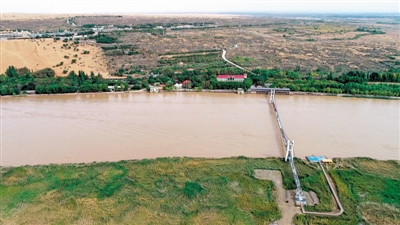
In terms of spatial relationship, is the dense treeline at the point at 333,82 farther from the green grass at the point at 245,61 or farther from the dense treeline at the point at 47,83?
the dense treeline at the point at 47,83

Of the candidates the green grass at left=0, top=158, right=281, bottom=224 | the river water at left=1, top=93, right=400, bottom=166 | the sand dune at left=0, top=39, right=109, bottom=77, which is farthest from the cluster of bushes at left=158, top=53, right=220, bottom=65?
the green grass at left=0, top=158, right=281, bottom=224

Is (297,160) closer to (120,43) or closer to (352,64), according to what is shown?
(352,64)

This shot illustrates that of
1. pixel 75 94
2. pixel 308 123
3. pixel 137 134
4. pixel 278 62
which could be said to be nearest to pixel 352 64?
pixel 278 62

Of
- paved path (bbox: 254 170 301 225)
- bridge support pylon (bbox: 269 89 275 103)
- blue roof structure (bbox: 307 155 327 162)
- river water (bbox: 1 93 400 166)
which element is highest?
bridge support pylon (bbox: 269 89 275 103)

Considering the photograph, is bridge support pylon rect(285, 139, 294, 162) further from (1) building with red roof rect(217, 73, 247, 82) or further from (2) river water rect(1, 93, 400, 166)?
(1) building with red roof rect(217, 73, 247, 82)

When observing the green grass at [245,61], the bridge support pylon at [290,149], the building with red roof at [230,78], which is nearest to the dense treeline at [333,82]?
the building with red roof at [230,78]
